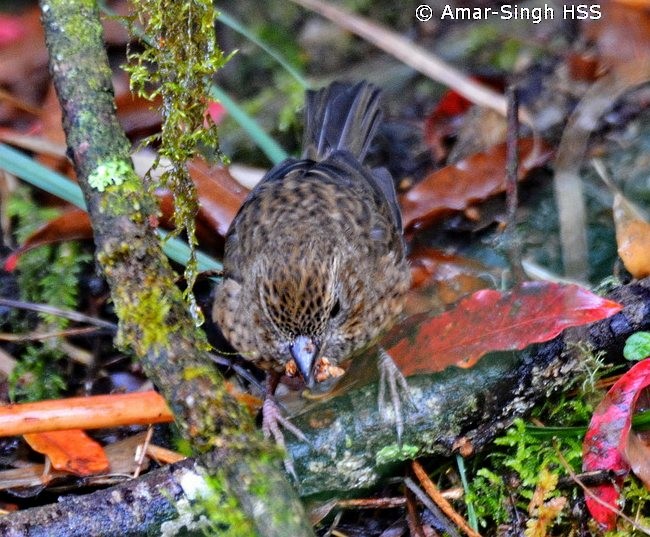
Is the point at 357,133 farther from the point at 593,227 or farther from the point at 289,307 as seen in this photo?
the point at 289,307

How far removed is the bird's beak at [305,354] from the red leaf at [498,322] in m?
0.37

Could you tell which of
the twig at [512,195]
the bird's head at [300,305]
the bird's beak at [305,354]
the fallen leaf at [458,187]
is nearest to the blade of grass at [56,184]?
the bird's head at [300,305]

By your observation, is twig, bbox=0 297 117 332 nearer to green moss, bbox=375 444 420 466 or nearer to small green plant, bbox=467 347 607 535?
green moss, bbox=375 444 420 466

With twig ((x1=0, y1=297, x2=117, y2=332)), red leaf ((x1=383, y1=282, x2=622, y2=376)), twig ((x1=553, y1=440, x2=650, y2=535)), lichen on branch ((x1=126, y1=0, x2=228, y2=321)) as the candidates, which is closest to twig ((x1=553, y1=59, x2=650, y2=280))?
red leaf ((x1=383, y1=282, x2=622, y2=376))

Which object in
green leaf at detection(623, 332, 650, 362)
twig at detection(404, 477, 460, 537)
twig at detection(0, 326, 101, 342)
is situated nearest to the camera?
twig at detection(404, 477, 460, 537)

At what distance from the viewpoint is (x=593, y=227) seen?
4777mm

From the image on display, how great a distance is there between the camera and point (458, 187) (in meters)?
4.95

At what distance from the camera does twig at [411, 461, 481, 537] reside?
347cm

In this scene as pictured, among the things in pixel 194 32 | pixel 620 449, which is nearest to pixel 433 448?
pixel 620 449

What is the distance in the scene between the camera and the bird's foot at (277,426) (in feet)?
11.4

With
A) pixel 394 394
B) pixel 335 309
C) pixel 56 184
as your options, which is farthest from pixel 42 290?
pixel 394 394

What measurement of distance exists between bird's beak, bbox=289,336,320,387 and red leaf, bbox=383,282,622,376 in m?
0.37

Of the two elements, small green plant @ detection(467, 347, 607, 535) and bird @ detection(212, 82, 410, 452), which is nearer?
small green plant @ detection(467, 347, 607, 535)

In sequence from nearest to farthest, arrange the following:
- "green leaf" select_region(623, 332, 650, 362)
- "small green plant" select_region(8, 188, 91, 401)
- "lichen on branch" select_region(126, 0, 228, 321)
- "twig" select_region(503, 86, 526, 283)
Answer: "lichen on branch" select_region(126, 0, 228, 321) < "green leaf" select_region(623, 332, 650, 362) < "twig" select_region(503, 86, 526, 283) < "small green plant" select_region(8, 188, 91, 401)
